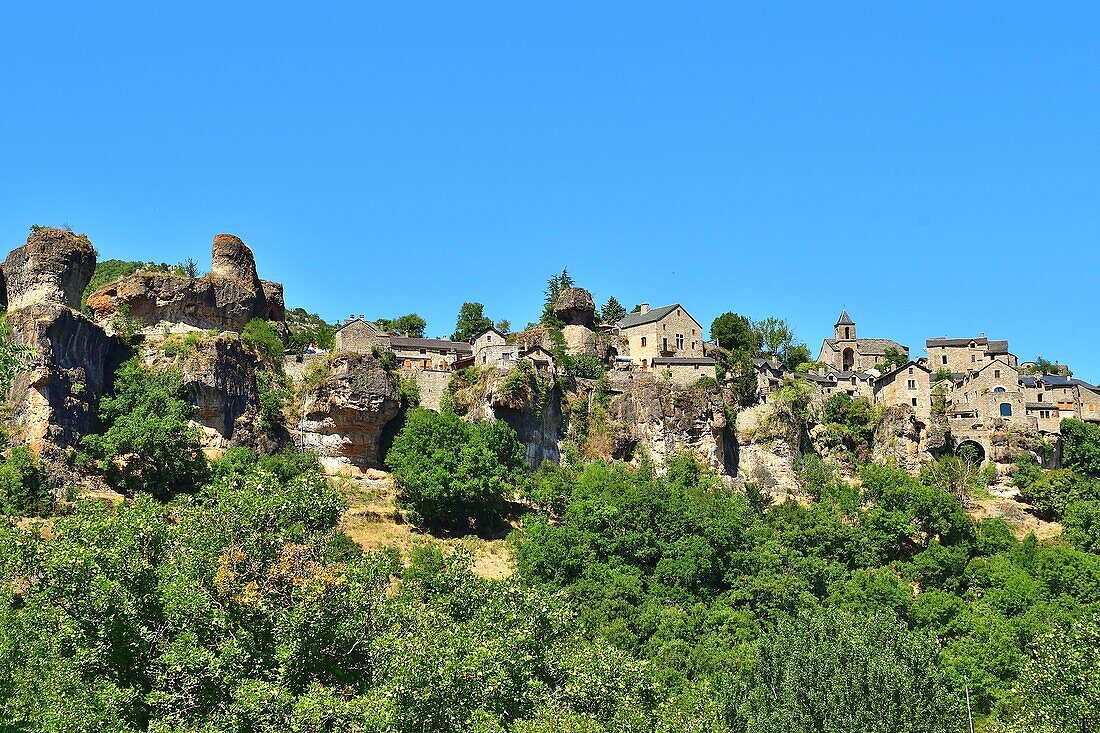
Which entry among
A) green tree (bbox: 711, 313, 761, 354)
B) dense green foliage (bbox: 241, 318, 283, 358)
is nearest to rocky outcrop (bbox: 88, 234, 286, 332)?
dense green foliage (bbox: 241, 318, 283, 358)

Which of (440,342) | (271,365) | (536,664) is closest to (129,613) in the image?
(536,664)

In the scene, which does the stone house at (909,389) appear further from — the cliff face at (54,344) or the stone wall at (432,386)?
the cliff face at (54,344)

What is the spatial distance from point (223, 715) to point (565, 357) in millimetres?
50221

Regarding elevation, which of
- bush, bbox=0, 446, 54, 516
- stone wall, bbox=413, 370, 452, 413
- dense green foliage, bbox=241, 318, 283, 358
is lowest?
bush, bbox=0, 446, 54, 516

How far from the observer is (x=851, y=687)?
4078 centimetres

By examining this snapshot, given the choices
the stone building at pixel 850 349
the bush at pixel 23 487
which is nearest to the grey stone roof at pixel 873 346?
the stone building at pixel 850 349

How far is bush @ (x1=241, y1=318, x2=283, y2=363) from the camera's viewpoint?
67.6 meters

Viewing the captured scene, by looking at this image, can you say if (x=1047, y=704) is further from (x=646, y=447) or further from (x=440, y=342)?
(x=440, y=342)

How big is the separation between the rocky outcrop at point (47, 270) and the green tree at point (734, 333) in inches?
1758

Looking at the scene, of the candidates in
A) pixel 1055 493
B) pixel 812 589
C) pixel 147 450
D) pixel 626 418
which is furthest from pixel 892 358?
pixel 147 450

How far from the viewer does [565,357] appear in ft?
256

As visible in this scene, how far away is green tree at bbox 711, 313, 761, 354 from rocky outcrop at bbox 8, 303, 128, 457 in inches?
1785

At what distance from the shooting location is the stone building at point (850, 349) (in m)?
97.7

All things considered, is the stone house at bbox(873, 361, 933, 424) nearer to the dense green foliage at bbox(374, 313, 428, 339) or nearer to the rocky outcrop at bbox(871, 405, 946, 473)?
the rocky outcrop at bbox(871, 405, 946, 473)
